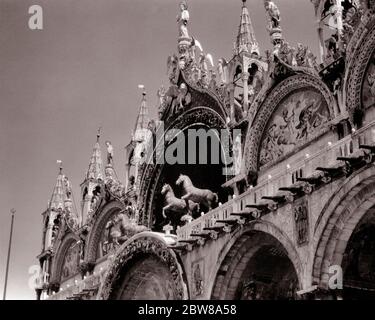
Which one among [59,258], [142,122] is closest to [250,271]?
[142,122]

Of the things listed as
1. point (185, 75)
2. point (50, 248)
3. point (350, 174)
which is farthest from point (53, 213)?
point (350, 174)

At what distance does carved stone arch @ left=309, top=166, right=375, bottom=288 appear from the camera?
15.7 metres

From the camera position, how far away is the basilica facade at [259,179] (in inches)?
642

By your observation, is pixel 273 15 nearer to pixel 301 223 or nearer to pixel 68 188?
pixel 301 223

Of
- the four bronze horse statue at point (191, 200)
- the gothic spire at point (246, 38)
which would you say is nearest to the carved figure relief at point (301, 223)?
the four bronze horse statue at point (191, 200)

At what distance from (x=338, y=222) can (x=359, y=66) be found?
530cm

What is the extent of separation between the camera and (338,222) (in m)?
16.1

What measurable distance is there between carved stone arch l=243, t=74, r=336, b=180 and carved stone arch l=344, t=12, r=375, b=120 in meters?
1.41

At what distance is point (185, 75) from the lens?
2847 centimetres

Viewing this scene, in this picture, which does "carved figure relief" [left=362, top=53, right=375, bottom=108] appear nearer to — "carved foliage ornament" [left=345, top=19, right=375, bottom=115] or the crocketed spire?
"carved foliage ornament" [left=345, top=19, right=375, bottom=115]

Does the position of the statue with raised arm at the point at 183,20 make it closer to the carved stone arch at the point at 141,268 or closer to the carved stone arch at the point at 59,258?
the carved stone arch at the point at 141,268

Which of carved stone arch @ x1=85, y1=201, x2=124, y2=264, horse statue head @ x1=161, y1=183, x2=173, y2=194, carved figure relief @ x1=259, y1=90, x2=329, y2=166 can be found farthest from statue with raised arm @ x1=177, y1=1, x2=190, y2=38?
carved stone arch @ x1=85, y1=201, x2=124, y2=264

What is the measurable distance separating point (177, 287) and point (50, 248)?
19.3m
